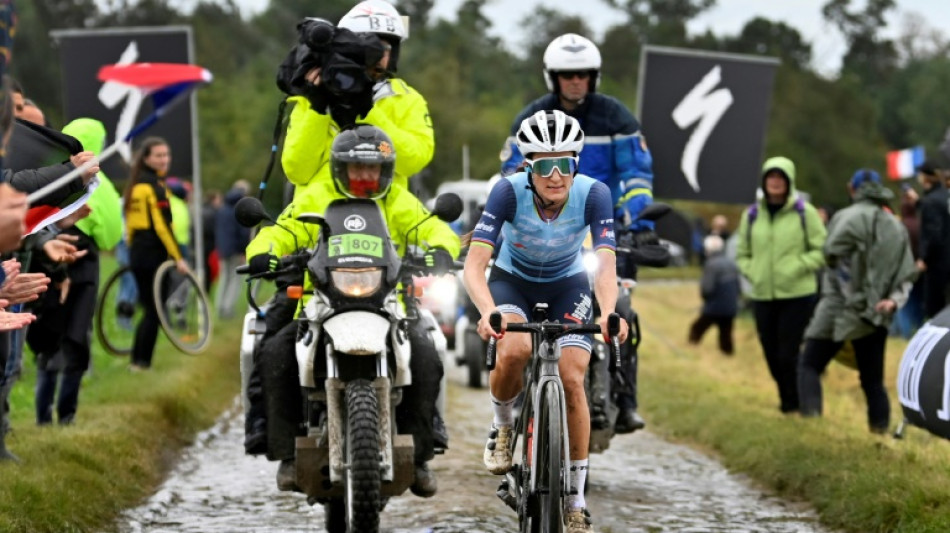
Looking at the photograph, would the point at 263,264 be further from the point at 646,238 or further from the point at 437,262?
the point at 646,238

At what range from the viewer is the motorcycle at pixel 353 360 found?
765 cm

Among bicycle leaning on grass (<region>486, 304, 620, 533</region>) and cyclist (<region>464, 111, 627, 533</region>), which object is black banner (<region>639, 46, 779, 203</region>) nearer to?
cyclist (<region>464, 111, 627, 533</region>)

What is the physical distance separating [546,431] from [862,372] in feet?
21.2

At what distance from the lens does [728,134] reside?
18.2m

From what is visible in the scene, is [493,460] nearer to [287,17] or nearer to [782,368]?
[782,368]

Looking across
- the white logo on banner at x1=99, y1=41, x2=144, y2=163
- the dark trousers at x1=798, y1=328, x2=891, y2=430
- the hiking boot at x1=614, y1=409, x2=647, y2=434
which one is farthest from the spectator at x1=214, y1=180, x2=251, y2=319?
the hiking boot at x1=614, y1=409, x2=647, y2=434

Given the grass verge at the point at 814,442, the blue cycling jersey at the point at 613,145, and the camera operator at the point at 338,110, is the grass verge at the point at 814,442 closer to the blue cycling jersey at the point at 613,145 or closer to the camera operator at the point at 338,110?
the blue cycling jersey at the point at 613,145

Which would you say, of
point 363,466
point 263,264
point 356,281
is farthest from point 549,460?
point 263,264

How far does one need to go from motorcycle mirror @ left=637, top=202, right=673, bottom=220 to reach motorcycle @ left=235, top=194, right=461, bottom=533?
2179mm

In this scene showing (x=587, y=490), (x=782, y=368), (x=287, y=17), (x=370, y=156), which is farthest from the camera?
(x=287, y=17)

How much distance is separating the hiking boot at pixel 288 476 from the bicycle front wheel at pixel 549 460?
1.17 m

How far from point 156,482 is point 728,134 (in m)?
8.96

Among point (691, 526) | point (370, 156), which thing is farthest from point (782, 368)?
point (370, 156)

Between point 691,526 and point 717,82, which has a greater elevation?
point 717,82
